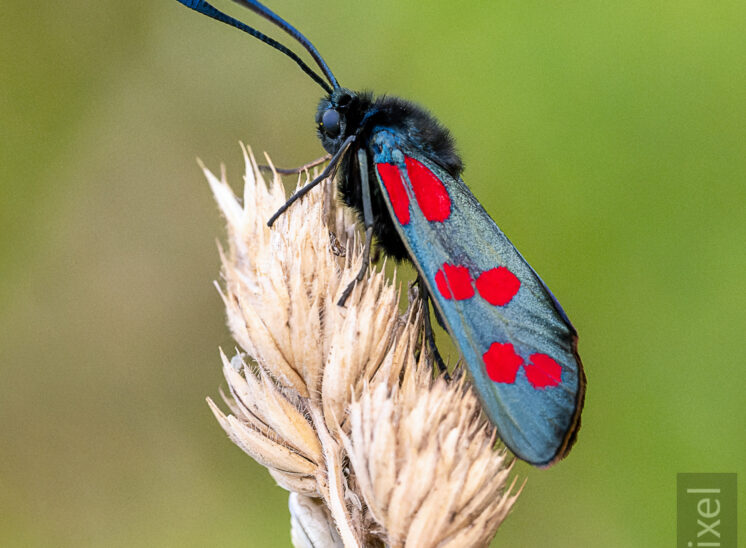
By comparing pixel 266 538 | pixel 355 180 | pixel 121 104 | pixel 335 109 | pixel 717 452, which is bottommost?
pixel 717 452

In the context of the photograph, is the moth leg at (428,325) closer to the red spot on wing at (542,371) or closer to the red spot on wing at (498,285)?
the red spot on wing at (498,285)

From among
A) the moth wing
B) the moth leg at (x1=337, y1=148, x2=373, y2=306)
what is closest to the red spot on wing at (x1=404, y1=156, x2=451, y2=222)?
the moth wing

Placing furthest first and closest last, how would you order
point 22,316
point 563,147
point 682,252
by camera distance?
point 22,316, point 563,147, point 682,252

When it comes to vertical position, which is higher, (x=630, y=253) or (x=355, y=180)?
(x=355, y=180)

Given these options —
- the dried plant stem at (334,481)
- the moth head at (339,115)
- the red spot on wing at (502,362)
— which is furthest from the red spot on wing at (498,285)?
the moth head at (339,115)

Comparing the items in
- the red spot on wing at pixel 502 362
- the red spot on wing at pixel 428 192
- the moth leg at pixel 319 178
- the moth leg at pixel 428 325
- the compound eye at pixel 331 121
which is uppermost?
the compound eye at pixel 331 121

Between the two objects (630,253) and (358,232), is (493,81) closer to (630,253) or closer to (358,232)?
(630,253)

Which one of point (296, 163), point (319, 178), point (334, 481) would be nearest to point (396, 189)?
point (319, 178)

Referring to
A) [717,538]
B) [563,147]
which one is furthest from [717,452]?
[563,147]
